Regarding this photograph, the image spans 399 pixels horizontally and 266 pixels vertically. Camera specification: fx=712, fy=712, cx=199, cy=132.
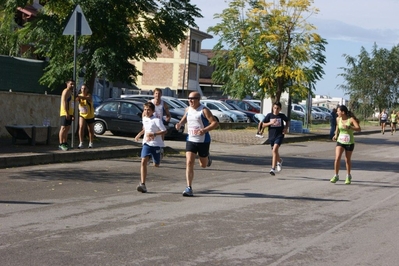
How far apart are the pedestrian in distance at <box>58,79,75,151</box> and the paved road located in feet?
3.64

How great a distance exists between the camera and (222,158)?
20188mm

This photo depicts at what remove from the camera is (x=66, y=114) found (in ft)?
56.7

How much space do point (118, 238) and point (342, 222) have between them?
11.2 ft

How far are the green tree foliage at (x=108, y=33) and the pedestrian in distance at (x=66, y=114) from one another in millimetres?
1927

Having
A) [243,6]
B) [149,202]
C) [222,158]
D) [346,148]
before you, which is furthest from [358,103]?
[149,202]

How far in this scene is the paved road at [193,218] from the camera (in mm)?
7496

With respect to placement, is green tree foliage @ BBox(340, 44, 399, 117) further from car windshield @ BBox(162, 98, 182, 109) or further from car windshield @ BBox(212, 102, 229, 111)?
car windshield @ BBox(162, 98, 182, 109)

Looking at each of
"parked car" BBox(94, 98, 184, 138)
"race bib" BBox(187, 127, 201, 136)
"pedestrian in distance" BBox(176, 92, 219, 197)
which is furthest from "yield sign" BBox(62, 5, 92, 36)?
"parked car" BBox(94, 98, 184, 138)

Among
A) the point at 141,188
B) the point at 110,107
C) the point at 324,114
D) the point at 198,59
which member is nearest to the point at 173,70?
the point at 198,59

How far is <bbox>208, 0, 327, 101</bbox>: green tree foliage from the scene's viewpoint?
110 ft

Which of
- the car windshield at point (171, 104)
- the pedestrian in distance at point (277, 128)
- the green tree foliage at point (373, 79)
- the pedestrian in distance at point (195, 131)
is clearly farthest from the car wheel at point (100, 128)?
the green tree foliage at point (373, 79)

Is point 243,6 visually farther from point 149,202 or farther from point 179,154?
point 149,202

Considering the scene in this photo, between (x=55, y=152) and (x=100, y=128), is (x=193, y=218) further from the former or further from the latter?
(x=100, y=128)

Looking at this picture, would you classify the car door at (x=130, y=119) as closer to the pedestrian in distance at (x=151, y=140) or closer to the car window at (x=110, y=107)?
the car window at (x=110, y=107)
